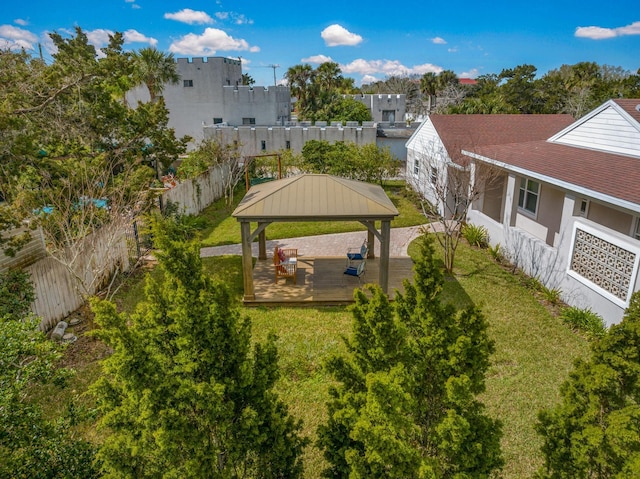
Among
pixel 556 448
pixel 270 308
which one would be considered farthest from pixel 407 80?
pixel 556 448

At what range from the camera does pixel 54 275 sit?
415 inches

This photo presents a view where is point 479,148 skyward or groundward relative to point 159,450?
skyward

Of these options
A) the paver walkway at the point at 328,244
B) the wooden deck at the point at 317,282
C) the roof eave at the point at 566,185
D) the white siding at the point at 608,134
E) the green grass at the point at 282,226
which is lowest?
the wooden deck at the point at 317,282

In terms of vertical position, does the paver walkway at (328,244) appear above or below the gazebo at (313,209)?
below

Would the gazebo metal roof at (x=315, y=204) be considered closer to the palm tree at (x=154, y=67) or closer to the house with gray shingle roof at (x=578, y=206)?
the house with gray shingle roof at (x=578, y=206)

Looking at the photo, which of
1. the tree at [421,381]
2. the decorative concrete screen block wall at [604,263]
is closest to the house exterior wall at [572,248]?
the decorative concrete screen block wall at [604,263]

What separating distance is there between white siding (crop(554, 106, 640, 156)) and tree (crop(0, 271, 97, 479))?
16.0 meters

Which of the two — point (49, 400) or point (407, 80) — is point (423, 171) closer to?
point (49, 400)

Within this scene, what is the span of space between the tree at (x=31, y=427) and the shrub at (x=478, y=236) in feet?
52.1

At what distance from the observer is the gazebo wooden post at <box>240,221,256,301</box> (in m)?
11.5

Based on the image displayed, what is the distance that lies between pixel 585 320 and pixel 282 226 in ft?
44.0

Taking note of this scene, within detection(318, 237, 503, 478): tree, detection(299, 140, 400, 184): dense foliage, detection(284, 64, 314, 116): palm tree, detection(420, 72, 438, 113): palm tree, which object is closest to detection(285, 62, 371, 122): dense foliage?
detection(284, 64, 314, 116): palm tree

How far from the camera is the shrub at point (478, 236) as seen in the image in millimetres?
17125

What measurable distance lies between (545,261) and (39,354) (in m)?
13.5
